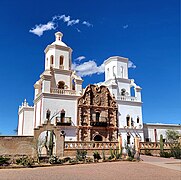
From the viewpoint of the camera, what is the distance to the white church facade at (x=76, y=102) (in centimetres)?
3027

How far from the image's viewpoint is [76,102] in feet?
104

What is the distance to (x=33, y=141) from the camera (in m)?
22.6

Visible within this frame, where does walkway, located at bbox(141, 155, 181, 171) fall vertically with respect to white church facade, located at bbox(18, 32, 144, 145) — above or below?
below

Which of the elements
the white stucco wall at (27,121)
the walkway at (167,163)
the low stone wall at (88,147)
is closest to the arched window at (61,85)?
the white stucco wall at (27,121)

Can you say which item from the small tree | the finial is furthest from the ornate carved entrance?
Result: the small tree

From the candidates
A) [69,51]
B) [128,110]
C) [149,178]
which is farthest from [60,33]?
[149,178]

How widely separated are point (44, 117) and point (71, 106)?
3.87m

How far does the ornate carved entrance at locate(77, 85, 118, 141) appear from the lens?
31.2 m

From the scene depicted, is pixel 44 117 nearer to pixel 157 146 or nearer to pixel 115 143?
pixel 115 143

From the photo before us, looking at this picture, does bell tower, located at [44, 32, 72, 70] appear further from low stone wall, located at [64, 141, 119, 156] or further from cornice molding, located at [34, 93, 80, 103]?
low stone wall, located at [64, 141, 119, 156]

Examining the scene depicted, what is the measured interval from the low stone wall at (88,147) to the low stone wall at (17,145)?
10.9 feet

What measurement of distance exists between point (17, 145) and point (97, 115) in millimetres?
12831

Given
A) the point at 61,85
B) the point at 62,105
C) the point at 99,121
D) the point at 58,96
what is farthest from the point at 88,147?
the point at 61,85

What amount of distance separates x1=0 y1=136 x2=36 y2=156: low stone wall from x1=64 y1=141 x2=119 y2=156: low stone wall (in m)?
3.32
